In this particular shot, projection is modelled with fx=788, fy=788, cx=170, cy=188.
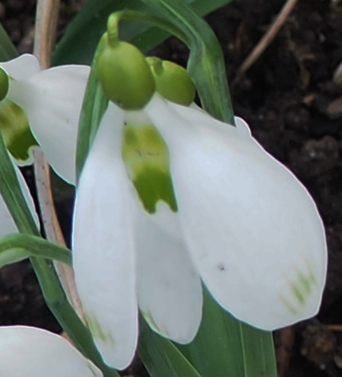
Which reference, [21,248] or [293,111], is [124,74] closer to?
[21,248]

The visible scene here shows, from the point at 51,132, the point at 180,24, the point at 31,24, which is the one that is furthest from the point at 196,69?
the point at 31,24

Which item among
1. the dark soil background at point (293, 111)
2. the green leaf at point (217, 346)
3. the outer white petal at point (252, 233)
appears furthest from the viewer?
the dark soil background at point (293, 111)

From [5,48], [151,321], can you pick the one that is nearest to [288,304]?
[151,321]

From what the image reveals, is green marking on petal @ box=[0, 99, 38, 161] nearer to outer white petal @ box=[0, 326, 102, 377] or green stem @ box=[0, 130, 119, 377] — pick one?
green stem @ box=[0, 130, 119, 377]

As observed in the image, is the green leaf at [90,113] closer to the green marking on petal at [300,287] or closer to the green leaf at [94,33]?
the green marking on petal at [300,287]

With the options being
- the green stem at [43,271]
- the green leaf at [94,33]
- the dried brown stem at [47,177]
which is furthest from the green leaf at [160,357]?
the green leaf at [94,33]

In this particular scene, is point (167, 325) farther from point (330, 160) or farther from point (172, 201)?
point (330, 160)

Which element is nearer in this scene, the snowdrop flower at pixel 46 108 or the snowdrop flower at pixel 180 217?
the snowdrop flower at pixel 180 217
